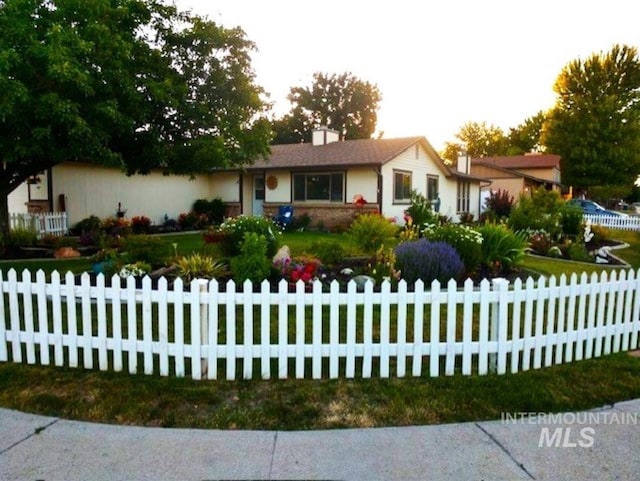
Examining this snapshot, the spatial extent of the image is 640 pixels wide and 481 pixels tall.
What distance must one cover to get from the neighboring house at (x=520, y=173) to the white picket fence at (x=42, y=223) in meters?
27.5

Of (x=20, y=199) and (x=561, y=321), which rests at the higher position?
(x=20, y=199)

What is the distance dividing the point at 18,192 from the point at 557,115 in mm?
41910

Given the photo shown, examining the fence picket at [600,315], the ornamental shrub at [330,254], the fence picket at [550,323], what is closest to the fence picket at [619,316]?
the fence picket at [600,315]

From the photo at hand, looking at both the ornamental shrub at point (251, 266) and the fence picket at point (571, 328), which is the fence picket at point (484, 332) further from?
the ornamental shrub at point (251, 266)

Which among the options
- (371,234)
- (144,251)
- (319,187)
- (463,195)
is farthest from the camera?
(463,195)

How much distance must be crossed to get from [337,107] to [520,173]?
65.7 feet

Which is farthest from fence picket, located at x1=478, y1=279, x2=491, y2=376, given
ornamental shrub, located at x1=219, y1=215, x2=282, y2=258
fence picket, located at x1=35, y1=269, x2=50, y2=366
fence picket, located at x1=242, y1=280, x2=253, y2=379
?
ornamental shrub, located at x1=219, y1=215, x2=282, y2=258

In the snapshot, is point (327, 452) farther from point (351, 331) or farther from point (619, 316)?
point (619, 316)

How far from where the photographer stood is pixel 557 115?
4156 centimetres

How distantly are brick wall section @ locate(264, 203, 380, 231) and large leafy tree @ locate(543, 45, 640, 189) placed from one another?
29.9 meters

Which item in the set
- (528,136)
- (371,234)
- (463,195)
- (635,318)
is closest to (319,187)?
(463,195)

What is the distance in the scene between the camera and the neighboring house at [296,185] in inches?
678

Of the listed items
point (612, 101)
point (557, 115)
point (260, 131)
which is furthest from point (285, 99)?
point (260, 131)

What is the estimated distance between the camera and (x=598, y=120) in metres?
38.7
